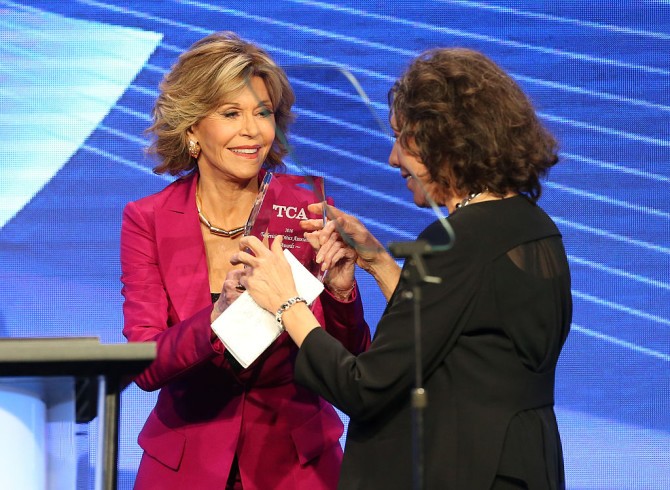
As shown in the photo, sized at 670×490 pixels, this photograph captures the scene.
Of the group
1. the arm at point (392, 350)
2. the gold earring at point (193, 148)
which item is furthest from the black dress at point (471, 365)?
the gold earring at point (193, 148)

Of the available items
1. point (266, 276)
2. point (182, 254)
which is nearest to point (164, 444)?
point (182, 254)

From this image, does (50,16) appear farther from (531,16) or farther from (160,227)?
(531,16)

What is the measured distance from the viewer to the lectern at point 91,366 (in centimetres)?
155

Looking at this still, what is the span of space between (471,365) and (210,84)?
40.2 inches

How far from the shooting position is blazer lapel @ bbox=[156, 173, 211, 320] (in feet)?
7.73

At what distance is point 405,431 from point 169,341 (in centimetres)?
61

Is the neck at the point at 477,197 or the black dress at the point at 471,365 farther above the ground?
the neck at the point at 477,197

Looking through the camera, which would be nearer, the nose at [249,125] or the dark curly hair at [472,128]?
the dark curly hair at [472,128]

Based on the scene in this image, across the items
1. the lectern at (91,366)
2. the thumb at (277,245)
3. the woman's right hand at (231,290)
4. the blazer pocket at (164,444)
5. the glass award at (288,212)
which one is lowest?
the blazer pocket at (164,444)

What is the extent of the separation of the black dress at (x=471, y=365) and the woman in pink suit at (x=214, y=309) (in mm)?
468

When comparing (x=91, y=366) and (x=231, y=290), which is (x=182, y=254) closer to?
(x=231, y=290)

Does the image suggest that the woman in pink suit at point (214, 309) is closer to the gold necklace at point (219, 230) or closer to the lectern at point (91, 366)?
the gold necklace at point (219, 230)

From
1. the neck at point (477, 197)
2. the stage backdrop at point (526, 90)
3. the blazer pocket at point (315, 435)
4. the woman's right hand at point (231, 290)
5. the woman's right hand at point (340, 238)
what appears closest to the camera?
the neck at point (477, 197)

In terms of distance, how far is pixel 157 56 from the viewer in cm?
351
